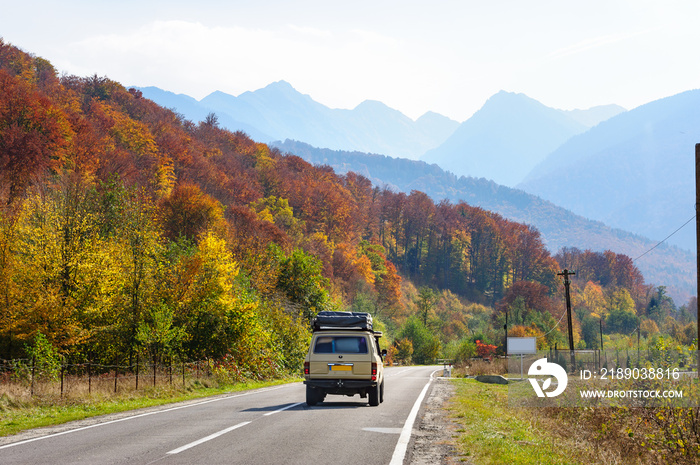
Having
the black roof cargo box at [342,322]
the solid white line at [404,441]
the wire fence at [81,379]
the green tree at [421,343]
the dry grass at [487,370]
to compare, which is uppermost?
Result: the black roof cargo box at [342,322]

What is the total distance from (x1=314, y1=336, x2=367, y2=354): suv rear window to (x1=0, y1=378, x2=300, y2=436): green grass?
6039 mm

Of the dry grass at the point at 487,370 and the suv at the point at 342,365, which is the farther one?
the dry grass at the point at 487,370

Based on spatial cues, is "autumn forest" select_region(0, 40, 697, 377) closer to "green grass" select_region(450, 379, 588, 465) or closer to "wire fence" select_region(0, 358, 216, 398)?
"wire fence" select_region(0, 358, 216, 398)

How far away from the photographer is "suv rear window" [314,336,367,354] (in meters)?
19.5

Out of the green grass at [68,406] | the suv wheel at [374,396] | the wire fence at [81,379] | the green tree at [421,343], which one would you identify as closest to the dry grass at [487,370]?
the wire fence at [81,379]

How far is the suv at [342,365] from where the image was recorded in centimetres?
1909

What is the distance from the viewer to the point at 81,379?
80.5 ft

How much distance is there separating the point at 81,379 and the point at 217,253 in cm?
1517

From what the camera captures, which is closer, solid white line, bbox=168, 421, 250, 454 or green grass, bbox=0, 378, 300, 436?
solid white line, bbox=168, 421, 250, 454

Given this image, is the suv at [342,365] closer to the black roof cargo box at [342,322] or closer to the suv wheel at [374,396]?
the suv wheel at [374,396]

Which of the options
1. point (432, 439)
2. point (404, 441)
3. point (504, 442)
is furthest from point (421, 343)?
point (404, 441)

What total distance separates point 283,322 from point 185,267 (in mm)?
10426

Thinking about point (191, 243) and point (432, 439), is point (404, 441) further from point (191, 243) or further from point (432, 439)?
point (191, 243)

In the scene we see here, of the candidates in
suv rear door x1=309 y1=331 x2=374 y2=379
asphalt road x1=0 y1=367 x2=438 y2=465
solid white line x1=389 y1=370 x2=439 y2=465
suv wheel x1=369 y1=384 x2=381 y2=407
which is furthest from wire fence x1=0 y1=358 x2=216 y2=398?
solid white line x1=389 y1=370 x2=439 y2=465
